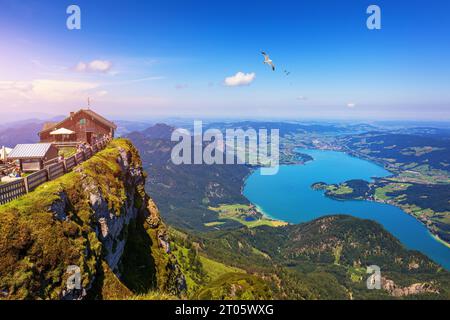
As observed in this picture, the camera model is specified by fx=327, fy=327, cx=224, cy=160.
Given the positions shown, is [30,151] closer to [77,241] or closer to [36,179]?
[36,179]

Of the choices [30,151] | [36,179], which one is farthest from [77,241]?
[30,151]

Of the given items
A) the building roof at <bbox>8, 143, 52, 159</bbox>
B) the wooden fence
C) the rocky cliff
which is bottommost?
the rocky cliff

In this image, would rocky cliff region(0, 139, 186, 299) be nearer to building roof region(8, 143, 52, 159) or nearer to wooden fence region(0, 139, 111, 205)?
wooden fence region(0, 139, 111, 205)

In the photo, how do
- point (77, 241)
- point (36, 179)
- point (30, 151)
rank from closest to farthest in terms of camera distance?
point (77, 241) < point (36, 179) < point (30, 151)

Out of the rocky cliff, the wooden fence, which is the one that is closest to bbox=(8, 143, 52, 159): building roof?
the wooden fence

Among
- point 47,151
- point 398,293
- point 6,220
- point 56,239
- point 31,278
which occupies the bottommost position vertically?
point 398,293
